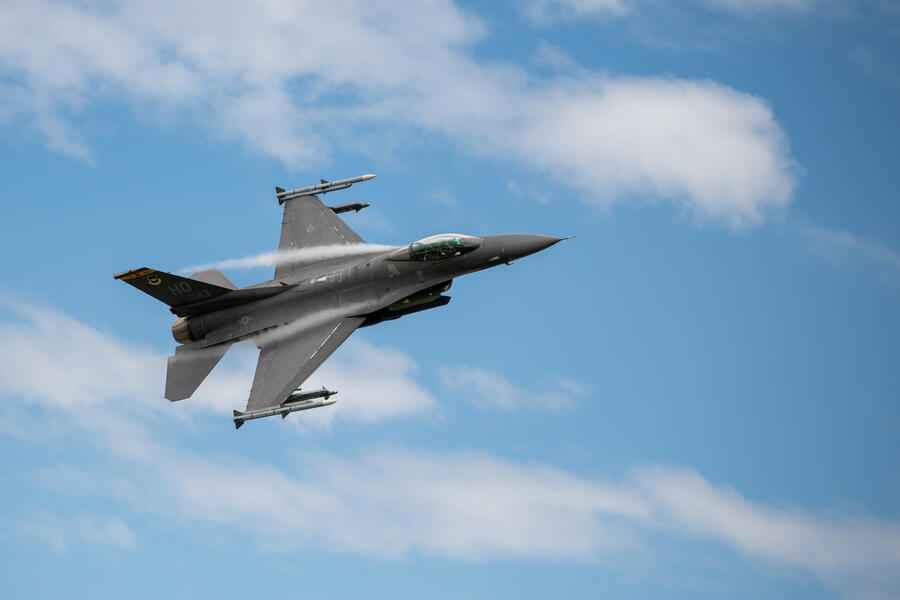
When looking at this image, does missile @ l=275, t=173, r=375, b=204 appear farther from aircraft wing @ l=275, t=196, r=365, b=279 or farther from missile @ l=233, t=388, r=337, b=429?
missile @ l=233, t=388, r=337, b=429

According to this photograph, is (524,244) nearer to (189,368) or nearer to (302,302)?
(302,302)

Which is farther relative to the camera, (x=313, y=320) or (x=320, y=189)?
(x=320, y=189)

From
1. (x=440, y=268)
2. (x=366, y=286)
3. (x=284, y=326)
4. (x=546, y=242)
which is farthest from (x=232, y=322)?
(x=546, y=242)

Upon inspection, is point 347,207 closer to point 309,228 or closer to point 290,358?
point 309,228

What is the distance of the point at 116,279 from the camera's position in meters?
42.8

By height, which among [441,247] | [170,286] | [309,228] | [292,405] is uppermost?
[309,228]

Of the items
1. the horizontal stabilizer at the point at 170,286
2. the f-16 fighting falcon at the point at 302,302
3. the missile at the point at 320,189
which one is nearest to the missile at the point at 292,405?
the f-16 fighting falcon at the point at 302,302

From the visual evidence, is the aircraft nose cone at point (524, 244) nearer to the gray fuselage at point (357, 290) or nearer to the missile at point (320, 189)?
the gray fuselage at point (357, 290)

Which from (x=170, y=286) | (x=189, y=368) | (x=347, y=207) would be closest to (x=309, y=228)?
(x=347, y=207)

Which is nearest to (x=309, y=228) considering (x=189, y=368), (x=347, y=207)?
(x=347, y=207)

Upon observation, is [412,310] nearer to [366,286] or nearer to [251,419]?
[366,286]

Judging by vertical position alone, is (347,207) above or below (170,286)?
above

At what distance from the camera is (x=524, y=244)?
41.3 metres

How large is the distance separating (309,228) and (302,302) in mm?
4111
